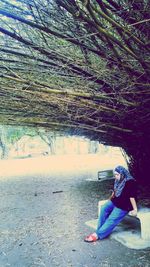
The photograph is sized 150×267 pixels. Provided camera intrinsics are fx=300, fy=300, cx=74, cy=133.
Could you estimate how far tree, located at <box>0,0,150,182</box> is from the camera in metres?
3.10

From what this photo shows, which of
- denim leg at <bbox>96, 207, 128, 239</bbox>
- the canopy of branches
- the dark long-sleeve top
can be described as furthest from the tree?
denim leg at <bbox>96, 207, 128, 239</bbox>

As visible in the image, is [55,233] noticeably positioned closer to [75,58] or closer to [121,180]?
[121,180]

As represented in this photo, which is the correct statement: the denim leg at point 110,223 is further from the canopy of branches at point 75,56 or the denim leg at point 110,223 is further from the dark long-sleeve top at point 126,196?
the canopy of branches at point 75,56

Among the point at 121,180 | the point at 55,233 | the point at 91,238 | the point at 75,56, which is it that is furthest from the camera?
the point at 55,233

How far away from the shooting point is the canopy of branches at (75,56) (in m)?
3.10

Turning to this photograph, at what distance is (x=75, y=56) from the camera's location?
13.8 ft

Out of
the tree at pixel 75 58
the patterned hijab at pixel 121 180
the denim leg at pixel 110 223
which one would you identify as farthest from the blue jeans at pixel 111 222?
the tree at pixel 75 58

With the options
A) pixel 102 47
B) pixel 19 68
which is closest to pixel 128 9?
pixel 102 47

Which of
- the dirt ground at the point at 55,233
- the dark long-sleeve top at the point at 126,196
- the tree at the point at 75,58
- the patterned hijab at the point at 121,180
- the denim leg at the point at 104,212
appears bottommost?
the dirt ground at the point at 55,233

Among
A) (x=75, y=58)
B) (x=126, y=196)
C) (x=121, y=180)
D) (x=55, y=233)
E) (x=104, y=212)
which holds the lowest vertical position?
(x=55, y=233)

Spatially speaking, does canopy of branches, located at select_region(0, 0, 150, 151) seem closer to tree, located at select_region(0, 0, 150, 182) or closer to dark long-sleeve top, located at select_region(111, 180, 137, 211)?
tree, located at select_region(0, 0, 150, 182)

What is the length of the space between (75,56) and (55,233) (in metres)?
3.08

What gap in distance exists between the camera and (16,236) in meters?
5.29

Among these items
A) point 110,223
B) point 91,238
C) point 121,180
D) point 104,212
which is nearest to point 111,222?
point 110,223
